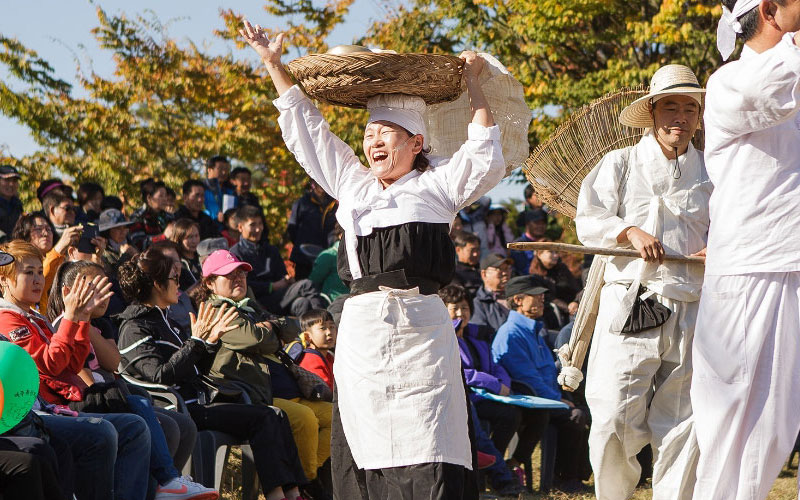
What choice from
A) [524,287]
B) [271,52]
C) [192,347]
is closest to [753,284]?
[271,52]

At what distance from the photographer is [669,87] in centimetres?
561

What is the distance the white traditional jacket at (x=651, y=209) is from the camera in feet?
18.2

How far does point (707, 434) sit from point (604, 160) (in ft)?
7.06

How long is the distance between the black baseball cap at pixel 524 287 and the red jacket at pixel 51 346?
14.9ft

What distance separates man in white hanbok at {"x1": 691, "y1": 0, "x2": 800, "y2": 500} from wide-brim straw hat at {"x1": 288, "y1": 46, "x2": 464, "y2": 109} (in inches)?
45.4

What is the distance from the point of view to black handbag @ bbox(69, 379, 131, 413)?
5.79 meters

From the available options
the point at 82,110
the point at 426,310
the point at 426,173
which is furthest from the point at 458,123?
the point at 82,110

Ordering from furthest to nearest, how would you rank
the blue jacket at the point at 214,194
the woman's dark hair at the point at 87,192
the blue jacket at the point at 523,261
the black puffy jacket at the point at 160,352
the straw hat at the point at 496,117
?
the blue jacket at the point at 523,261 < the blue jacket at the point at 214,194 < the woman's dark hair at the point at 87,192 < the black puffy jacket at the point at 160,352 < the straw hat at the point at 496,117

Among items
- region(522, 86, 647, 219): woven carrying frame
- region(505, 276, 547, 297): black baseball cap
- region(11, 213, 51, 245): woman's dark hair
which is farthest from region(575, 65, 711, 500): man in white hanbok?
region(11, 213, 51, 245): woman's dark hair

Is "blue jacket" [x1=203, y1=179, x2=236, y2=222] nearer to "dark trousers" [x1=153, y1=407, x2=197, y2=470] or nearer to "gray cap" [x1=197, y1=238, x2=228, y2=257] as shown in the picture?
"gray cap" [x1=197, y1=238, x2=228, y2=257]

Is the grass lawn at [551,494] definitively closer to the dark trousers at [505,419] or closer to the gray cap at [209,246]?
the dark trousers at [505,419]

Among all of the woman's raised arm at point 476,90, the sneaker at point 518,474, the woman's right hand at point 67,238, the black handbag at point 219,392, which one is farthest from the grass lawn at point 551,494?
the woman's raised arm at point 476,90

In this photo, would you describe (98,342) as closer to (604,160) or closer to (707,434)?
(604,160)

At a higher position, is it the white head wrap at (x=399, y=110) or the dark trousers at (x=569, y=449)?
the white head wrap at (x=399, y=110)
